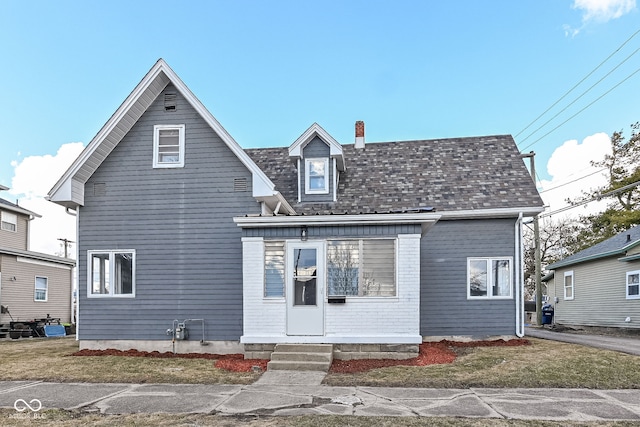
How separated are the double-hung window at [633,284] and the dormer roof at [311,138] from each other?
1260cm

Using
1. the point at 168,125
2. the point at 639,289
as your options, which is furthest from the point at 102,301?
the point at 639,289

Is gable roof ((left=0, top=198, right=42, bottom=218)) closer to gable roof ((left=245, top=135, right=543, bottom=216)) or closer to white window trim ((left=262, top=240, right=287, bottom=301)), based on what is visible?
gable roof ((left=245, top=135, right=543, bottom=216))

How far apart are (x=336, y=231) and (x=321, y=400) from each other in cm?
427

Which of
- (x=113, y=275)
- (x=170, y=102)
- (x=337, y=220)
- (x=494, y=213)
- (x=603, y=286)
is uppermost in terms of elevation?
(x=170, y=102)

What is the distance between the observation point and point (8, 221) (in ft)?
74.1

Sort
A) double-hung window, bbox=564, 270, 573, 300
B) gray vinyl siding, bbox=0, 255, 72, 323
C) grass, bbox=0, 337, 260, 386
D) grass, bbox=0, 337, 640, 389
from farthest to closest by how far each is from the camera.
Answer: double-hung window, bbox=564, 270, 573, 300 < gray vinyl siding, bbox=0, 255, 72, 323 < grass, bbox=0, 337, 260, 386 < grass, bbox=0, 337, 640, 389

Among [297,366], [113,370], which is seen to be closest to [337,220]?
[297,366]

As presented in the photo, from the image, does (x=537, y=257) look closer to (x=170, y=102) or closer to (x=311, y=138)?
(x=311, y=138)

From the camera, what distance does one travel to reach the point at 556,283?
942 inches

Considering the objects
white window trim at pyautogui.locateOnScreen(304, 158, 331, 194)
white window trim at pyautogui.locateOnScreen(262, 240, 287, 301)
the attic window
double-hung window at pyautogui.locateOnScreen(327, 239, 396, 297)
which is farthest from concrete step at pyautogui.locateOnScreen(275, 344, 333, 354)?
white window trim at pyautogui.locateOnScreen(304, 158, 331, 194)

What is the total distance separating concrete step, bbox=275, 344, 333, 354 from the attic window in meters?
4.25

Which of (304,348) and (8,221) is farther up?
(8,221)

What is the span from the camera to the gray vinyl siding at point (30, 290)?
773 inches

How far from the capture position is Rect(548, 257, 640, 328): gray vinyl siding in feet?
57.7
